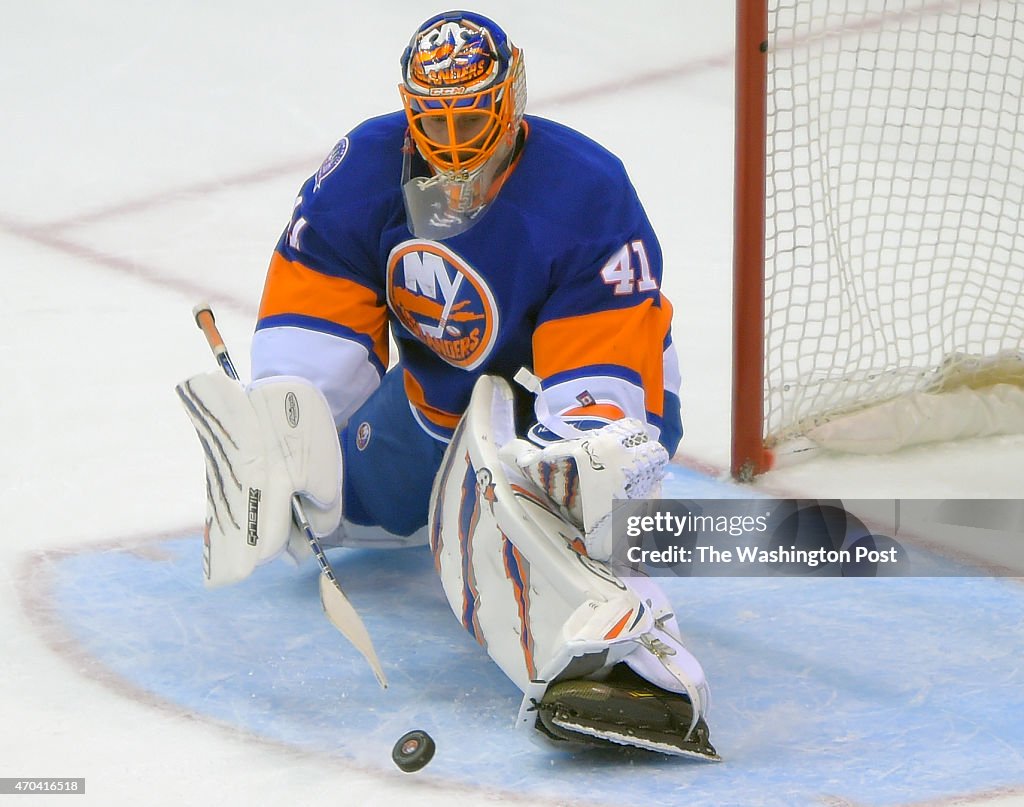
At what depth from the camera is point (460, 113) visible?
217 centimetres

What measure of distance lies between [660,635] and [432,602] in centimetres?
52

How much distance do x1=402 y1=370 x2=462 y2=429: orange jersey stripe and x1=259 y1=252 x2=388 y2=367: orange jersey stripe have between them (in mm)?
122

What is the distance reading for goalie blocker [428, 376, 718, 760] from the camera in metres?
2.00

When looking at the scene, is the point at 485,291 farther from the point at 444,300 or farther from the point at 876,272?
the point at 876,272

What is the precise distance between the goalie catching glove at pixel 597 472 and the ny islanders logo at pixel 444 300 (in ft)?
0.86

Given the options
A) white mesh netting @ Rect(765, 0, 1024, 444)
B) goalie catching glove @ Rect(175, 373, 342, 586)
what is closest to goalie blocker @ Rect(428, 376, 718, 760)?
goalie catching glove @ Rect(175, 373, 342, 586)

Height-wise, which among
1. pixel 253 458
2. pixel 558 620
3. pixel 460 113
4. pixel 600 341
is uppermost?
→ pixel 460 113

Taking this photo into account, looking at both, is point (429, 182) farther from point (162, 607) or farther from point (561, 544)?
point (162, 607)

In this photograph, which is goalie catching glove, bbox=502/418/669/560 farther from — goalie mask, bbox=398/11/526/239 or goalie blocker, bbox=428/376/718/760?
goalie mask, bbox=398/11/526/239

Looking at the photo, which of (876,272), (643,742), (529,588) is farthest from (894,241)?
(643,742)

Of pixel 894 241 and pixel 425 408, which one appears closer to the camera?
pixel 425 408

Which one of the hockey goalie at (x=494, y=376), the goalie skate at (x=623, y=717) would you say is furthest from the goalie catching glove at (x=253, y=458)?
Result: the goalie skate at (x=623, y=717)

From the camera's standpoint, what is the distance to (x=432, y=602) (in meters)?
2.55

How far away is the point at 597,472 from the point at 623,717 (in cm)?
29
